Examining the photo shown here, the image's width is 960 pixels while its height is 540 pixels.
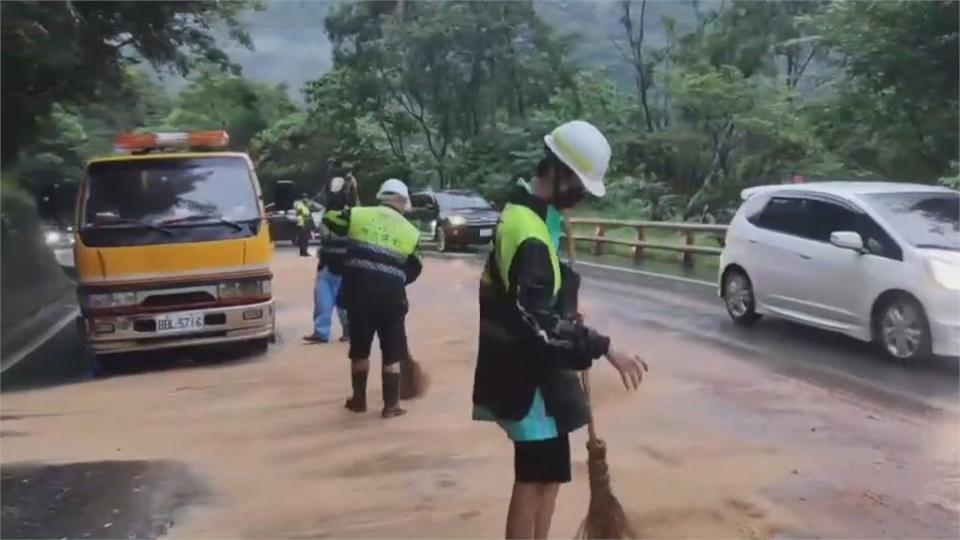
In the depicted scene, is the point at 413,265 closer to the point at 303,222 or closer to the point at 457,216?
the point at 303,222

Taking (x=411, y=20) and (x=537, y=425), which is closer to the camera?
(x=537, y=425)

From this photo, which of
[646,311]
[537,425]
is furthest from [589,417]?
[646,311]

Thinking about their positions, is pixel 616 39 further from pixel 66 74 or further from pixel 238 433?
pixel 238 433

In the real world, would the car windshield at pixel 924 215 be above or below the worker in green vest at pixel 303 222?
above

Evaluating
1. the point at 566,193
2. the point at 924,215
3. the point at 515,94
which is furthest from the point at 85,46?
the point at 566,193

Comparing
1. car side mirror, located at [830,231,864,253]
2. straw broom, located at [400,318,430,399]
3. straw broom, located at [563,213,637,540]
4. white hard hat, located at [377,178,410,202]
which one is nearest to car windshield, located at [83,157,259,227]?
straw broom, located at [400,318,430,399]

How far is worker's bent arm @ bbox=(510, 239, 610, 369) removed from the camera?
11.8ft

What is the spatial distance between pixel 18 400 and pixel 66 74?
274 inches

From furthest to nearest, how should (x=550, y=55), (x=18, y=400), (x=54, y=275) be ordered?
(x=550, y=55) < (x=54, y=275) < (x=18, y=400)

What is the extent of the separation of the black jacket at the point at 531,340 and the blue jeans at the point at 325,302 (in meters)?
7.60

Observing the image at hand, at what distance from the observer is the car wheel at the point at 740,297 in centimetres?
1170

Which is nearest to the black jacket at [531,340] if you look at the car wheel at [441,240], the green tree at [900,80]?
the green tree at [900,80]

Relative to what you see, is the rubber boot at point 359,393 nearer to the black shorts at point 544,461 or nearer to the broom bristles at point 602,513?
the broom bristles at point 602,513

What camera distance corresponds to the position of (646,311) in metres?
13.6
